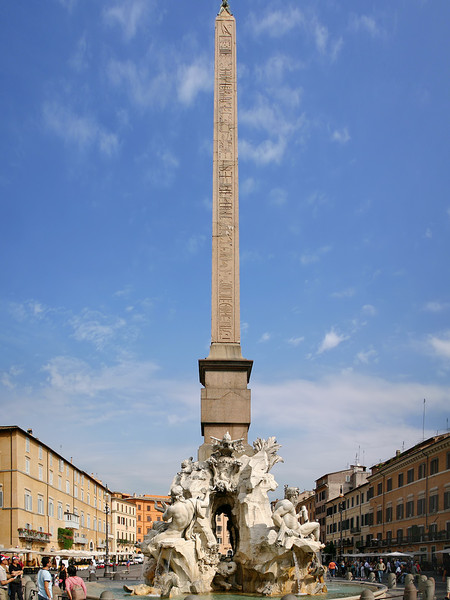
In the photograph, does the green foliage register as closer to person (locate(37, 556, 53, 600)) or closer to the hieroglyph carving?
the hieroglyph carving

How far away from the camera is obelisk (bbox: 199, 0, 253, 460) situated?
14742mm

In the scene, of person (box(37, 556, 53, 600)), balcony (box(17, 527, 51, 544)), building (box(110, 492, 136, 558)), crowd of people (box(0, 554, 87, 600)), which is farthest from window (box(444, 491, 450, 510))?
building (box(110, 492, 136, 558))

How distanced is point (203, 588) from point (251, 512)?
155 cm

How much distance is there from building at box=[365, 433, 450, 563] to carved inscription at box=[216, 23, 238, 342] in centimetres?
1804

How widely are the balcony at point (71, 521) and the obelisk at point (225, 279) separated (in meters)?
34.6

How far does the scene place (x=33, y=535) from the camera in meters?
36.2

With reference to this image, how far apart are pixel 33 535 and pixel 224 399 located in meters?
25.5

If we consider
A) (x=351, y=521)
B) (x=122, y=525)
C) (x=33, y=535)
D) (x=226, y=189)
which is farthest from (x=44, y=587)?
(x=122, y=525)

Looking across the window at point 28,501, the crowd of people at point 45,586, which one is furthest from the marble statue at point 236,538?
the window at point 28,501

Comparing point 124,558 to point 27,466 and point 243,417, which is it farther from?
point 243,417

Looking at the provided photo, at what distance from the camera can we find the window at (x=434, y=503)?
3108cm

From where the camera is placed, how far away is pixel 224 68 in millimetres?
17875

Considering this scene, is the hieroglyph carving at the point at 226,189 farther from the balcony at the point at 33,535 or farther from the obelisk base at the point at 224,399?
the balcony at the point at 33,535

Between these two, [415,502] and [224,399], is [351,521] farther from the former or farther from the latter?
[224,399]
